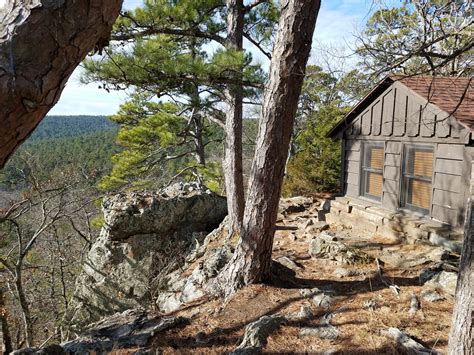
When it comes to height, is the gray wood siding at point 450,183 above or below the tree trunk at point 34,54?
below

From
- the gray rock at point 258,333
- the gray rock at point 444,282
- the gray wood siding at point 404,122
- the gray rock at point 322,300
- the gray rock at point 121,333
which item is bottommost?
the gray rock at point 121,333

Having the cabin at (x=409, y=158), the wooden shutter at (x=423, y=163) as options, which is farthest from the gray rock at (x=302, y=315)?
the wooden shutter at (x=423, y=163)

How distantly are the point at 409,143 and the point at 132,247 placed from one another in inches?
295

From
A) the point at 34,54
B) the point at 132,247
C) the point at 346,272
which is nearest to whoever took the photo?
the point at 34,54

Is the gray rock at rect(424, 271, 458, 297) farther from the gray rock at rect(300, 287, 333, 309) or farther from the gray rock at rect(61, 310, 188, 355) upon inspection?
the gray rock at rect(61, 310, 188, 355)

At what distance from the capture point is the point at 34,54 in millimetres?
895

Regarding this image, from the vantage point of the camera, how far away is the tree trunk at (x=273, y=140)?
3.90 meters

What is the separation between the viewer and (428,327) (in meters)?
3.37

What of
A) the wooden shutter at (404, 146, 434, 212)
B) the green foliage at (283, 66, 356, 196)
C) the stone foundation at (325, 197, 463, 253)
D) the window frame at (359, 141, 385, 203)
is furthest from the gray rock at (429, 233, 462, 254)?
the green foliage at (283, 66, 356, 196)

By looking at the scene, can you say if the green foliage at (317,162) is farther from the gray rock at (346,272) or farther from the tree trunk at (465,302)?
the tree trunk at (465,302)

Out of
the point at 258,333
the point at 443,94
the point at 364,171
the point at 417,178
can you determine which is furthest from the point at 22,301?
the point at 443,94

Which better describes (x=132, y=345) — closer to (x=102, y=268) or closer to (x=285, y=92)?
(x=285, y=92)

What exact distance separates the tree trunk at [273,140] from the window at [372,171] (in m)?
3.98

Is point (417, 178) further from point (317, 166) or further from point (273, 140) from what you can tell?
point (317, 166)
